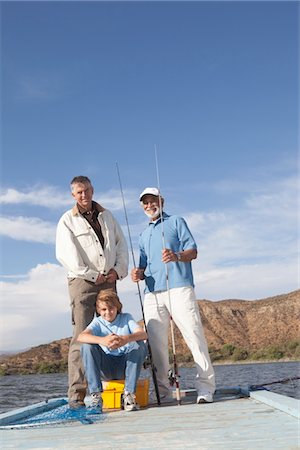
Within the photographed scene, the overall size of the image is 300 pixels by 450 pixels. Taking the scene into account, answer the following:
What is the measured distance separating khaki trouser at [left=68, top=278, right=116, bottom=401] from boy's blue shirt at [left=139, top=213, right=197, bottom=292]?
542 millimetres

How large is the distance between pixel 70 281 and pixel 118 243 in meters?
0.68

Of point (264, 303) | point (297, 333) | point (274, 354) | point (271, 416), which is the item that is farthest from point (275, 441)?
point (264, 303)

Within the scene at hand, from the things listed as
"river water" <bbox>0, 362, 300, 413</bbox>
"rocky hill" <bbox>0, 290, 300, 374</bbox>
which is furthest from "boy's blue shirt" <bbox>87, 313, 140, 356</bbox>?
"rocky hill" <bbox>0, 290, 300, 374</bbox>

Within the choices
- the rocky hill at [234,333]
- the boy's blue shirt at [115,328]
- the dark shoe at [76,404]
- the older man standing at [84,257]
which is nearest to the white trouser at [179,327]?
the boy's blue shirt at [115,328]

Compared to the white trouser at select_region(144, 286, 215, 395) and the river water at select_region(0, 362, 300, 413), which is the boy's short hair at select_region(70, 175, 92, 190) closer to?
the white trouser at select_region(144, 286, 215, 395)

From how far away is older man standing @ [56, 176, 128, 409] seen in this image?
5590 mm

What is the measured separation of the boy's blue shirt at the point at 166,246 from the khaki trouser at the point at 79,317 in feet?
1.78

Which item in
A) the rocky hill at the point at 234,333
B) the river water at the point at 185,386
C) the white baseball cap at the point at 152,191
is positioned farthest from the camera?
the rocky hill at the point at 234,333

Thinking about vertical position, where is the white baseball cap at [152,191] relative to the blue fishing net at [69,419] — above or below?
above

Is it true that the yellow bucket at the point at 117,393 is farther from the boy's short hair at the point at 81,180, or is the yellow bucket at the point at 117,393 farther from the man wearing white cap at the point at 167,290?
the boy's short hair at the point at 81,180

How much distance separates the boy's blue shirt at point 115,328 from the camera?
17.5 feet

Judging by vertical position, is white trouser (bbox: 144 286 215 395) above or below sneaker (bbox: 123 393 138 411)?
above

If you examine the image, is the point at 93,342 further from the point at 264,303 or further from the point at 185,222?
the point at 264,303

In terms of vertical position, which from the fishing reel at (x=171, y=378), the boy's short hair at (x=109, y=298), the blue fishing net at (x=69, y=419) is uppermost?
the boy's short hair at (x=109, y=298)
